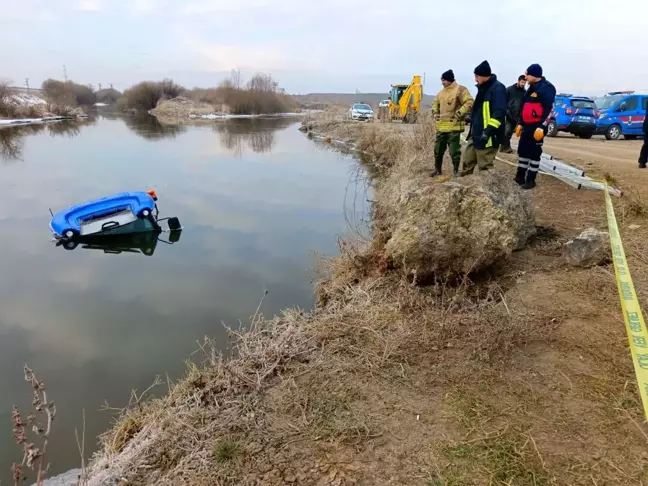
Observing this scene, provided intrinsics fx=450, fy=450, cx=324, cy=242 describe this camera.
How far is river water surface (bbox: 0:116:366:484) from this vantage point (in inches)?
192

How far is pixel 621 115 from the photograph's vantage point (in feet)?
48.4

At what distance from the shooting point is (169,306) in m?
6.44

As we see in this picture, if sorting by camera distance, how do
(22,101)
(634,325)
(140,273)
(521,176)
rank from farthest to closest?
(22,101), (140,273), (521,176), (634,325)

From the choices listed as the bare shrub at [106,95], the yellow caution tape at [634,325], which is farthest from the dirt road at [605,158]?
the bare shrub at [106,95]

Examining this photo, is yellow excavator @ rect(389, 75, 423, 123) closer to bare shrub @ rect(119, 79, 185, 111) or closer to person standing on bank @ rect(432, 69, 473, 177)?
person standing on bank @ rect(432, 69, 473, 177)

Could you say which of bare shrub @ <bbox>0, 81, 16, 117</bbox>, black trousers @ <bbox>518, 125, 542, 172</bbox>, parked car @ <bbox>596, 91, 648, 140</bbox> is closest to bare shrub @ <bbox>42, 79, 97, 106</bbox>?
bare shrub @ <bbox>0, 81, 16, 117</bbox>

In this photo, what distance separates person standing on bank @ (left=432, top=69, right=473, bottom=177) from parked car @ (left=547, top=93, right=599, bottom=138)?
10217 mm

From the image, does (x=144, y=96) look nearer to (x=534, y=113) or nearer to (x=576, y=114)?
(x=576, y=114)

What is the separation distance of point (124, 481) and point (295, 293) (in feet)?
13.6

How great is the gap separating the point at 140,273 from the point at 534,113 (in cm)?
662

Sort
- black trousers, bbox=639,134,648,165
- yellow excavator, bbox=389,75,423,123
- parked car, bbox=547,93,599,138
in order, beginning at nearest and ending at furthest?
black trousers, bbox=639,134,648,165 → parked car, bbox=547,93,599,138 → yellow excavator, bbox=389,75,423,123

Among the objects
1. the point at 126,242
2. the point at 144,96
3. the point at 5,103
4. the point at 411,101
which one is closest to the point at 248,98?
the point at 144,96

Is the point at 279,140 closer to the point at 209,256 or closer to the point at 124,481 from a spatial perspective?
the point at 209,256

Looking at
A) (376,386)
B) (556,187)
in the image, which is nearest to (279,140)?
(556,187)
